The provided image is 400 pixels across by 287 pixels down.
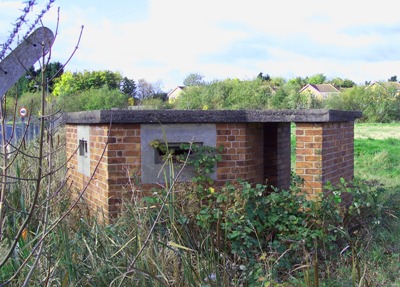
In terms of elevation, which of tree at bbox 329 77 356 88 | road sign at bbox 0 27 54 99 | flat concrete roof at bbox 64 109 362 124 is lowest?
flat concrete roof at bbox 64 109 362 124

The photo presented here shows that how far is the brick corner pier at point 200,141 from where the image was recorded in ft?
21.4

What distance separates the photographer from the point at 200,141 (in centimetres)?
674

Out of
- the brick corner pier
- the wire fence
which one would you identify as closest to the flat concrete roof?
the brick corner pier

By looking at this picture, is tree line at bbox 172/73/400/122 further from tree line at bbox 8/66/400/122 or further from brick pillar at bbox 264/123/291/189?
brick pillar at bbox 264/123/291/189

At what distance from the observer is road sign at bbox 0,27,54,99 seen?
→ 2645 mm

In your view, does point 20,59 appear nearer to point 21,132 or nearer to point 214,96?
point 21,132

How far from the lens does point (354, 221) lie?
22.8 feet

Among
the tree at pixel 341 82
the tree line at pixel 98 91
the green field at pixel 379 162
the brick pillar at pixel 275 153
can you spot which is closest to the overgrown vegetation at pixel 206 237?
the brick pillar at pixel 275 153

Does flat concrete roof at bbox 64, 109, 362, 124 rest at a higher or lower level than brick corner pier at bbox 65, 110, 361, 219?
higher

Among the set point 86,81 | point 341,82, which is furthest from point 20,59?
point 341,82

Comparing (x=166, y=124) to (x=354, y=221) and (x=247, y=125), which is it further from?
(x=354, y=221)

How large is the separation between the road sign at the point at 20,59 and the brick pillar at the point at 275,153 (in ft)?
18.2

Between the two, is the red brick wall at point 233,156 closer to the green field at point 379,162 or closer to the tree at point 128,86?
the green field at point 379,162

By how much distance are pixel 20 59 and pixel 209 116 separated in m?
4.14
